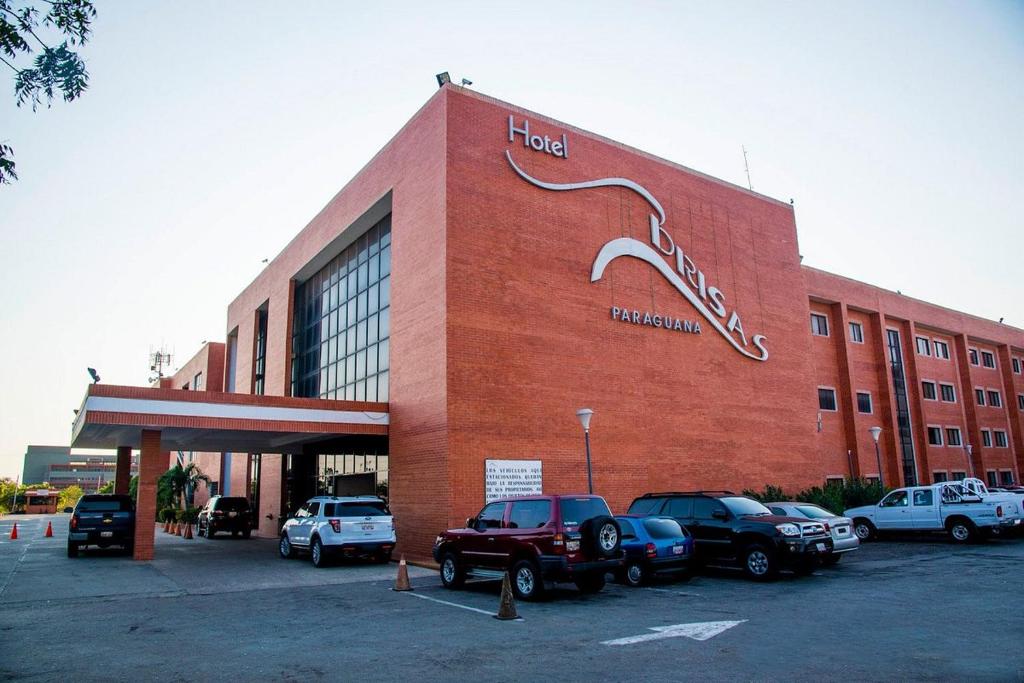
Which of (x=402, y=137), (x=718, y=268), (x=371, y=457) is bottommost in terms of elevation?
(x=371, y=457)

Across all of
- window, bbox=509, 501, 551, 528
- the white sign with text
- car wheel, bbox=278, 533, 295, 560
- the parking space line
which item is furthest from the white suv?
window, bbox=509, 501, 551, 528

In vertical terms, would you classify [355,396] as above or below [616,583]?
above

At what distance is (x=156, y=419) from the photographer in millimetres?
19766

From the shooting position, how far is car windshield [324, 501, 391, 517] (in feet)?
61.7

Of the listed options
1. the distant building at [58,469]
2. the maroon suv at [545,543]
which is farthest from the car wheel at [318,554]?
the distant building at [58,469]

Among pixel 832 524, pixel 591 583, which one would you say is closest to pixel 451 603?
pixel 591 583

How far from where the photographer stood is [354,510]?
18.9 m

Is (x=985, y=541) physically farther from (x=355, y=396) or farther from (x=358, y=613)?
(x=355, y=396)

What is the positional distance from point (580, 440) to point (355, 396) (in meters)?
9.99

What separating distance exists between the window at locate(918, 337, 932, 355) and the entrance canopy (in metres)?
36.5

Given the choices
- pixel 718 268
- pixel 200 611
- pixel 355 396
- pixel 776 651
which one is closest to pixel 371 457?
pixel 355 396

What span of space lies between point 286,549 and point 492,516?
10.5 metres

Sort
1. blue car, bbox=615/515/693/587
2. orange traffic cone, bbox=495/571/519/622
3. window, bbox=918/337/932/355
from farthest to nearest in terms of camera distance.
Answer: window, bbox=918/337/932/355, blue car, bbox=615/515/693/587, orange traffic cone, bbox=495/571/519/622

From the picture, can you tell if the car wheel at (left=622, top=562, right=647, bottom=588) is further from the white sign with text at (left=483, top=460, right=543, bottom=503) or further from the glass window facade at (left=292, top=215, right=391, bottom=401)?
the glass window facade at (left=292, top=215, right=391, bottom=401)
